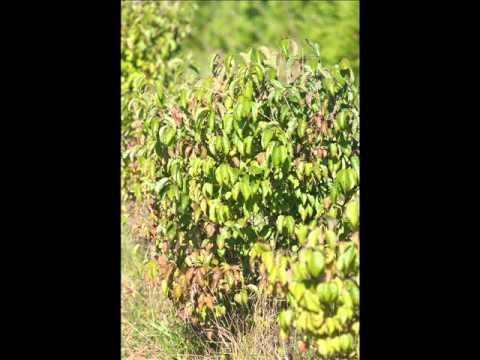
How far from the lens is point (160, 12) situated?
6750 mm

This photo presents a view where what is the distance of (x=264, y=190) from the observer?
12.2ft

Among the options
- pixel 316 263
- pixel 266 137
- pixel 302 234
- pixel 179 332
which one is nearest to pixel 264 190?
pixel 266 137

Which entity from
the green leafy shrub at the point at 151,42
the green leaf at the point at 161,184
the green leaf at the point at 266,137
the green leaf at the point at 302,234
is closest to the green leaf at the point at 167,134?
the green leaf at the point at 161,184

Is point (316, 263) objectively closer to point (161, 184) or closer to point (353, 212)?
point (353, 212)

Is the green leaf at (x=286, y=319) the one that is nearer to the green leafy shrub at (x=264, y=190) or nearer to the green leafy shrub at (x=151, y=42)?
the green leafy shrub at (x=264, y=190)

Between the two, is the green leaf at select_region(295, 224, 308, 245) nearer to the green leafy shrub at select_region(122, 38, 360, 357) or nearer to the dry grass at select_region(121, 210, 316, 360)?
the green leafy shrub at select_region(122, 38, 360, 357)

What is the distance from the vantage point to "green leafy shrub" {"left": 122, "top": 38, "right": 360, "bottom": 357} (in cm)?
345

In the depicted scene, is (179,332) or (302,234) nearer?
(302,234)

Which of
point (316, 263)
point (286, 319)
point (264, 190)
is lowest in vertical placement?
point (286, 319)

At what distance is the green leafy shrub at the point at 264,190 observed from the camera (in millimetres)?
3449

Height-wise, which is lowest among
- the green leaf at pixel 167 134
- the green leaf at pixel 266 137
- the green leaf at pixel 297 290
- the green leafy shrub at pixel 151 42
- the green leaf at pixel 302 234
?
the green leaf at pixel 297 290

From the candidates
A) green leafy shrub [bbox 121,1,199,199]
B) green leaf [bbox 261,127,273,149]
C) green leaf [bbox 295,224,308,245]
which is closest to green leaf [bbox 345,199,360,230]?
green leaf [bbox 295,224,308,245]
